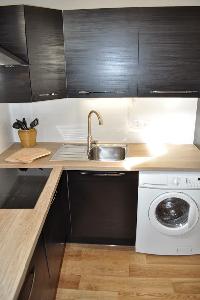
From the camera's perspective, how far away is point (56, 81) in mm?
2076

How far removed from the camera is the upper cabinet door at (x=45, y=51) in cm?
186

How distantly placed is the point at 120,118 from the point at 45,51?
961 millimetres

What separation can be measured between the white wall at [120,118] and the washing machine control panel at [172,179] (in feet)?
2.01

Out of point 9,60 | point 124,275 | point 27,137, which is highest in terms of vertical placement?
point 9,60

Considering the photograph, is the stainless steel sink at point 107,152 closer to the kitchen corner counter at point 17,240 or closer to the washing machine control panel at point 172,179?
the washing machine control panel at point 172,179

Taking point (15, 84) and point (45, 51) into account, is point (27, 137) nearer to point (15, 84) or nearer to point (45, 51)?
point (15, 84)

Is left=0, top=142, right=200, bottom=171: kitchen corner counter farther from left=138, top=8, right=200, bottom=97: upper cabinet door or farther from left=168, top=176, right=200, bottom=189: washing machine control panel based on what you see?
left=138, top=8, right=200, bottom=97: upper cabinet door

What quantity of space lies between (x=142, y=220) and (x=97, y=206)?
41 cm

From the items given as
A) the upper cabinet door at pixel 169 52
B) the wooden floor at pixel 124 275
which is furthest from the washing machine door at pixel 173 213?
the upper cabinet door at pixel 169 52

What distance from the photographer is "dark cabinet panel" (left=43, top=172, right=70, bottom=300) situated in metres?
1.61

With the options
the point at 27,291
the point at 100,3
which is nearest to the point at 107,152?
the point at 100,3

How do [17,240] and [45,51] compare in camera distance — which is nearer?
[17,240]

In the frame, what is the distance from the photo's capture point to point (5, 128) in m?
2.46

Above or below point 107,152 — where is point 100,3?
above
